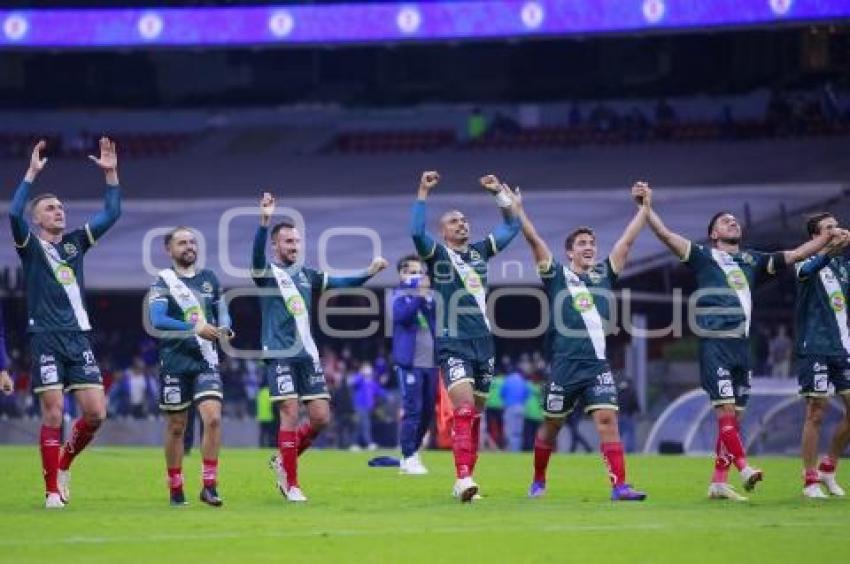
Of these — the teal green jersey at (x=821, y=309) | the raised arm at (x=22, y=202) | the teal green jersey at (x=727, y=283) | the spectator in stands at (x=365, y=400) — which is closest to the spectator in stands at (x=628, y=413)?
the spectator in stands at (x=365, y=400)

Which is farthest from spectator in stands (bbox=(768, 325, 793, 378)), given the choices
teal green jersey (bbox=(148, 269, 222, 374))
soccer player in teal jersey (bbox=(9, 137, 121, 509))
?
soccer player in teal jersey (bbox=(9, 137, 121, 509))

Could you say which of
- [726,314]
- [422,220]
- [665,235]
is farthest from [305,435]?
[726,314]

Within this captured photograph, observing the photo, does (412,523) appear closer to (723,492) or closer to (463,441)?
(463,441)

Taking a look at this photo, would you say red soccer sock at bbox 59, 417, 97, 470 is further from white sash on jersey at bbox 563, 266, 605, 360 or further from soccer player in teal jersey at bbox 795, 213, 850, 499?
soccer player in teal jersey at bbox 795, 213, 850, 499

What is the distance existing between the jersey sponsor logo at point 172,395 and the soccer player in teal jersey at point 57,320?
54cm

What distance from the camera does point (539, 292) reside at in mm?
40688

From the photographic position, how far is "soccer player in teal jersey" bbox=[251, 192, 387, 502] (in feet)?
56.2

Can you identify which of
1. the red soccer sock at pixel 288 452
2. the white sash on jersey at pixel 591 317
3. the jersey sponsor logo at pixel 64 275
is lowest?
the red soccer sock at pixel 288 452

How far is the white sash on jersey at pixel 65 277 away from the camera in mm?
16453

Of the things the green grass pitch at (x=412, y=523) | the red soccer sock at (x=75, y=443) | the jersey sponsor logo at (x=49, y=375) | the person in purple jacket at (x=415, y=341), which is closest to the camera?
the green grass pitch at (x=412, y=523)

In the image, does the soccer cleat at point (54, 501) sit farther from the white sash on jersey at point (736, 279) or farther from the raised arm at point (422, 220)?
the white sash on jersey at point (736, 279)

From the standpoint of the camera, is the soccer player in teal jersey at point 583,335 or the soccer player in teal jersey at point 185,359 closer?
the soccer player in teal jersey at point 185,359

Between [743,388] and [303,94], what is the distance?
41.6m

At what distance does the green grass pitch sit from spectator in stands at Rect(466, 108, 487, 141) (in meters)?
33.4
